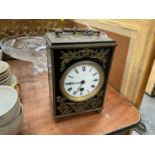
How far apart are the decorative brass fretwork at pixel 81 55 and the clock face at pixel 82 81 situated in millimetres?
21

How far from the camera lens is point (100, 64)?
0.54 m

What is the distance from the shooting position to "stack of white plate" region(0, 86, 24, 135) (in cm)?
45

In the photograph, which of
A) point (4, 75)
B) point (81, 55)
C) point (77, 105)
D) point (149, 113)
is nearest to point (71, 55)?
point (81, 55)

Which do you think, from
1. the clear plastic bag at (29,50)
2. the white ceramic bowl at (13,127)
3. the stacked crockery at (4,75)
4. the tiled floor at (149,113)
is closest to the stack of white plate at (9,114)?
the white ceramic bowl at (13,127)

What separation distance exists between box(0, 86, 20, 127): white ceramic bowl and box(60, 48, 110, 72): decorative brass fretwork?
0.16m

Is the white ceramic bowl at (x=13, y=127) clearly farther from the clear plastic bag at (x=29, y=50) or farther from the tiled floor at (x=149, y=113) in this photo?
the tiled floor at (x=149, y=113)

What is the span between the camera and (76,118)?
606 mm

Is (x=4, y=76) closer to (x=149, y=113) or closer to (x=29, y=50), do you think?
(x=29, y=50)
